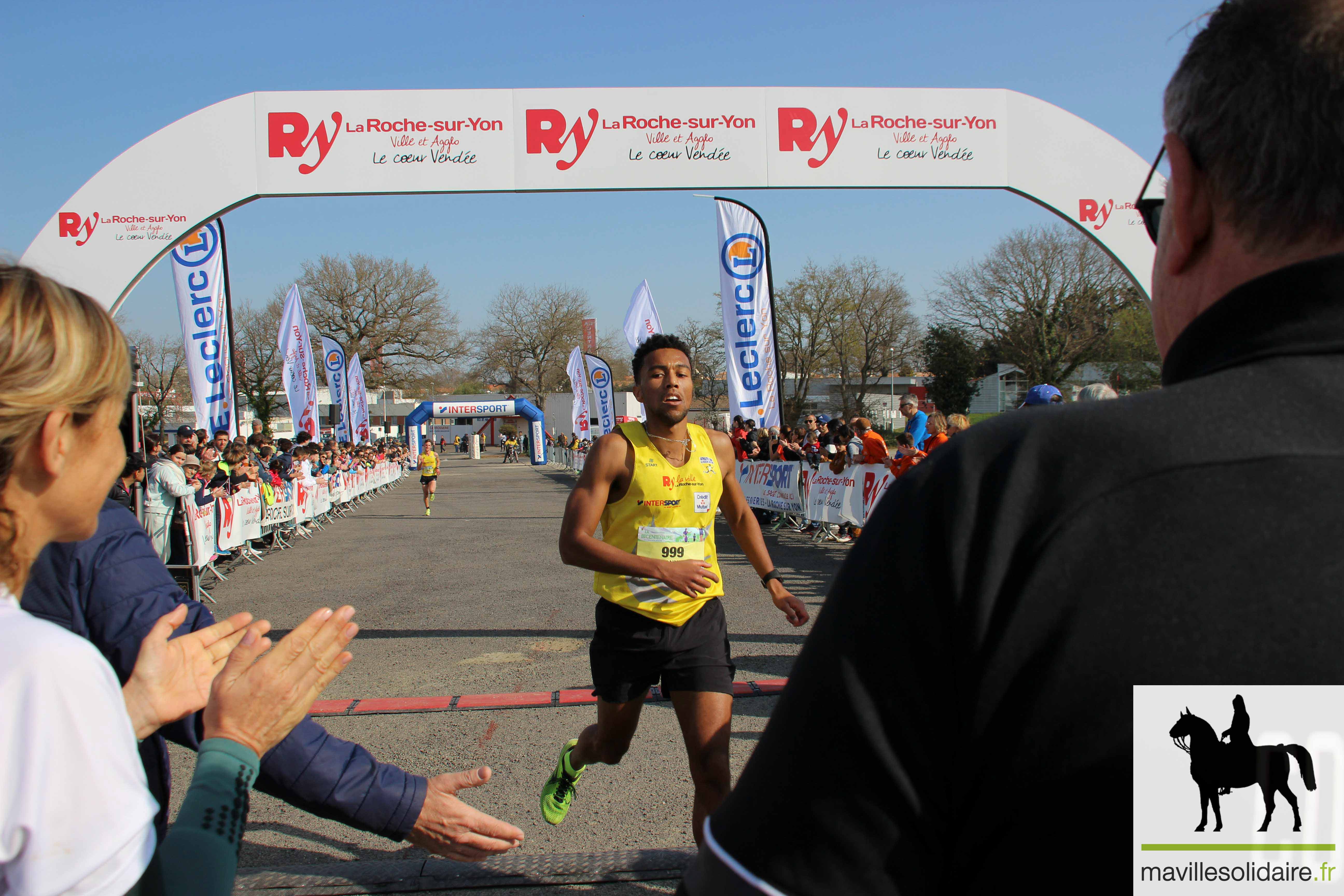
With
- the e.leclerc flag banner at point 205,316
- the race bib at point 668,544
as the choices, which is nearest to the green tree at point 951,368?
Answer: the e.leclerc flag banner at point 205,316

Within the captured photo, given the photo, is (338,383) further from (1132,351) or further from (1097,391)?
(1132,351)

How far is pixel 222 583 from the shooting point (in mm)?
11430

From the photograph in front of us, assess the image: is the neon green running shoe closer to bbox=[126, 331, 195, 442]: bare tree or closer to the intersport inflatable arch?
the intersport inflatable arch

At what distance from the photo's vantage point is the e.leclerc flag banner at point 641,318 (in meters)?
19.2

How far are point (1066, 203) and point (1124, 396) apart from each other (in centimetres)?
841

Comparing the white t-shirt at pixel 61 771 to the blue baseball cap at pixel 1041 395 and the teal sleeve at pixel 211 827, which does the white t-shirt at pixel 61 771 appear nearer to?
the teal sleeve at pixel 211 827

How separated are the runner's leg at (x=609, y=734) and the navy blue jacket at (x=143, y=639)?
1.63 meters

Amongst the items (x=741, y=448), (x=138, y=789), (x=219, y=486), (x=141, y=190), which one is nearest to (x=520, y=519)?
(x=741, y=448)

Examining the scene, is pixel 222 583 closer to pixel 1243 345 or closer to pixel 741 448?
pixel 741 448

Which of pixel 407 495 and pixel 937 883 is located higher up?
pixel 937 883

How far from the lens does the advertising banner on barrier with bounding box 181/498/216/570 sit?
33.7 feet

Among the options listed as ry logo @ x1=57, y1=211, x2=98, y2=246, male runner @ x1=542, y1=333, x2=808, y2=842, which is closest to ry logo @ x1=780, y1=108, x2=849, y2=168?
male runner @ x1=542, y1=333, x2=808, y2=842

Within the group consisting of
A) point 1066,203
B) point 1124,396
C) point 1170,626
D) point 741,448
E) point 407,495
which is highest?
point 1066,203

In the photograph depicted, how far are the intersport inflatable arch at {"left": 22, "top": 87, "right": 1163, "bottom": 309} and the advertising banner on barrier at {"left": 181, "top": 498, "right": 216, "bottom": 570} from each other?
311 cm
